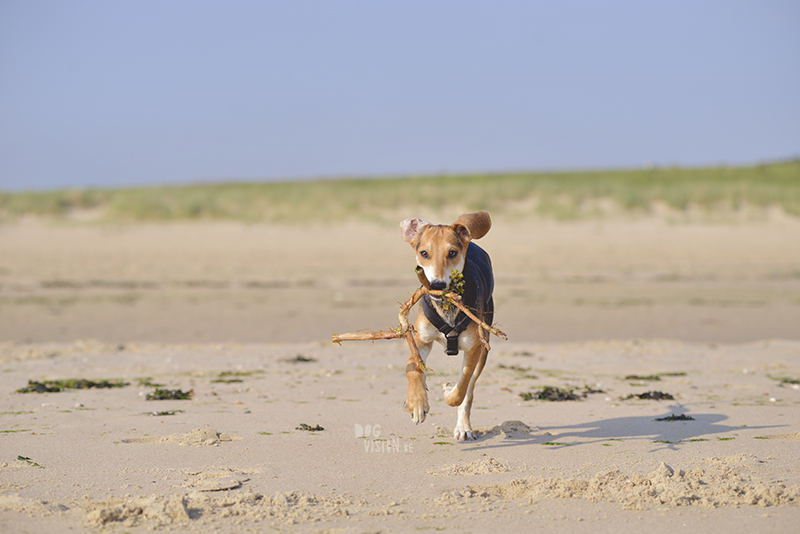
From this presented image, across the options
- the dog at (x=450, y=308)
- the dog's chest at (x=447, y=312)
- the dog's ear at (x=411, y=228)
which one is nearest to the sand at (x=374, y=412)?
the dog at (x=450, y=308)

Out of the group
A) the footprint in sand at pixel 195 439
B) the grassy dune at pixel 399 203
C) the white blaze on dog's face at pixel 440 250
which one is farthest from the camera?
the grassy dune at pixel 399 203

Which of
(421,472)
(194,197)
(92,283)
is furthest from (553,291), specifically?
(194,197)

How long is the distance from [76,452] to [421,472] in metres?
Answer: 2.44

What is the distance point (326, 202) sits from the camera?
1123 inches

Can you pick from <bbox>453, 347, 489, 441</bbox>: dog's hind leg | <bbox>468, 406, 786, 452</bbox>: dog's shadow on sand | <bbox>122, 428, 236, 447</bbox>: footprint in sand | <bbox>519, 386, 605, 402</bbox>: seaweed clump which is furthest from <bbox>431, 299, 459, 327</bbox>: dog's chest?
<bbox>519, 386, 605, 402</bbox>: seaweed clump

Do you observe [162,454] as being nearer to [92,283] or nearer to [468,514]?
[468,514]

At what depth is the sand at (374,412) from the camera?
4.49 m

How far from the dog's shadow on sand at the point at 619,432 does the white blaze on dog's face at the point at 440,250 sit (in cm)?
149

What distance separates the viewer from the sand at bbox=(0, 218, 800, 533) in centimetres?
449

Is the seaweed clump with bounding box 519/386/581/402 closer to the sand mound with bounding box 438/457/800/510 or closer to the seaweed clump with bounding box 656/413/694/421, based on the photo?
the seaweed clump with bounding box 656/413/694/421

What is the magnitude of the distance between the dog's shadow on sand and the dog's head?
1488 mm

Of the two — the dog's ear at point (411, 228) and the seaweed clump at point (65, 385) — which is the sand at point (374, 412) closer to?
the seaweed clump at point (65, 385)

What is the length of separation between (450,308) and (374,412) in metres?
1.82

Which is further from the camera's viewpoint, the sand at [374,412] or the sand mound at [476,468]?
the sand mound at [476,468]
